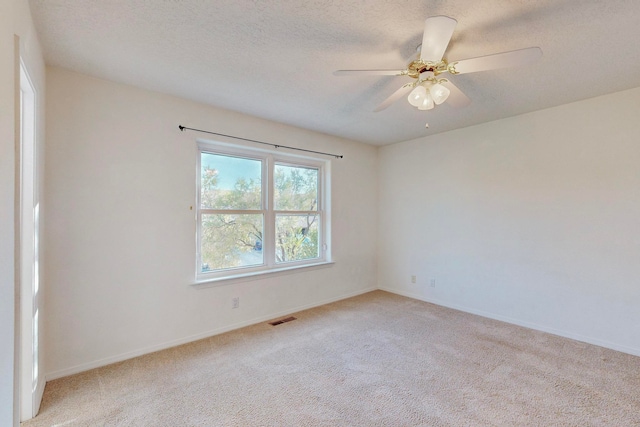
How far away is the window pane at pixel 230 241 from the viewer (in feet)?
10.3

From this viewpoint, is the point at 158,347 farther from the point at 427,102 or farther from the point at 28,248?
the point at 427,102

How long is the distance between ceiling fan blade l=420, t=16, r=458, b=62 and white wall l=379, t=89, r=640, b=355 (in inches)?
91.5

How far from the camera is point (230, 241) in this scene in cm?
331

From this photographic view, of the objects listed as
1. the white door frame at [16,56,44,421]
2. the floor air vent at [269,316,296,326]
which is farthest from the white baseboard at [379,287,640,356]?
the white door frame at [16,56,44,421]

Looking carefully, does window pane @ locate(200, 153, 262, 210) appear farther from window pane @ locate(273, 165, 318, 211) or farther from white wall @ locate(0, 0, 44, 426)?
white wall @ locate(0, 0, 44, 426)

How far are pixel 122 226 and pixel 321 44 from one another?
2213mm

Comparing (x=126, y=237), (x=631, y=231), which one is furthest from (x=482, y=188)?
(x=126, y=237)

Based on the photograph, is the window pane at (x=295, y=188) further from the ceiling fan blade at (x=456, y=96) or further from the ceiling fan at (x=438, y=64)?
the ceiling fan blade at (x=456, y=96)

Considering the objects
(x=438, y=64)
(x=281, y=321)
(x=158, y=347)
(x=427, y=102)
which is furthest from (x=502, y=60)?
(x=158, y=347)

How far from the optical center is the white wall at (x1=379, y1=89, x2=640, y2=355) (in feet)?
8.93

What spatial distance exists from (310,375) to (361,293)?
239 cm
